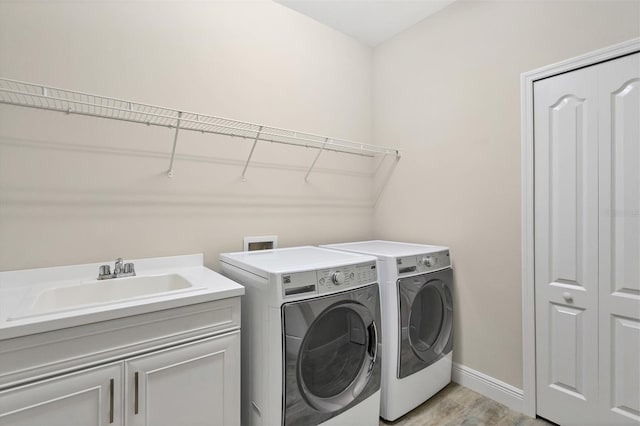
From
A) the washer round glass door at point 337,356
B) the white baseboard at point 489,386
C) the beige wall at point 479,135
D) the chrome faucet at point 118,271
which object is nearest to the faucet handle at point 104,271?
the chrome faucet at point 118,271

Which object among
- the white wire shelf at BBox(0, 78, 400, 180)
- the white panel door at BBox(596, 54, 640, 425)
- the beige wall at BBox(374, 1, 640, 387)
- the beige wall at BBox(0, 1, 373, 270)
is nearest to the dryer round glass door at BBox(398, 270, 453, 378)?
the beige wall at BBox(374, 1, 640, 387)

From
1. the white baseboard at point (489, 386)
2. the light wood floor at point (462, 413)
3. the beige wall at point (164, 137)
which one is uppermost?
the beige wall at point (164, 137)

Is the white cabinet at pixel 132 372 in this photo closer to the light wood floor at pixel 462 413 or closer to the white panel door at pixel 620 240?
the light wood floor at pixel 462 413

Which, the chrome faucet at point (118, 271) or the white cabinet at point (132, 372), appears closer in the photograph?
the white cabinet at point (132, 372)

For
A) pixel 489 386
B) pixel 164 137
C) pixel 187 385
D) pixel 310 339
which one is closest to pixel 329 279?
pixel 310 339

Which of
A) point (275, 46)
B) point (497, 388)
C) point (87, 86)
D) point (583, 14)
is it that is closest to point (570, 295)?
point (497, 388)

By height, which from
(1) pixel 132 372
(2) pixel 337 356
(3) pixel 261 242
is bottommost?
(2) pixel 337 356

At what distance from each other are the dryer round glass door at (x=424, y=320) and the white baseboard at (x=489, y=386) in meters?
0.23

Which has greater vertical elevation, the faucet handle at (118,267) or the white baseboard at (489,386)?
the faucet handle at (118,267)

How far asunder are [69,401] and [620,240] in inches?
97.1

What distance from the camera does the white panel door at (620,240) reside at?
1.50 m

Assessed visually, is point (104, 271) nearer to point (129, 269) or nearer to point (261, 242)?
point (129, 269)

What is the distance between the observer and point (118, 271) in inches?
62.0

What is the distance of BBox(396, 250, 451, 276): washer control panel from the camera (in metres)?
1.80
